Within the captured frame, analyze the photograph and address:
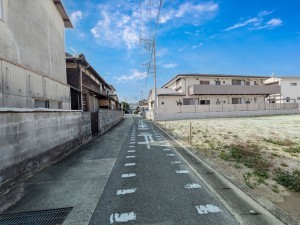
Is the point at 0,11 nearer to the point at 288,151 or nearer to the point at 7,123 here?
the point at 7,123

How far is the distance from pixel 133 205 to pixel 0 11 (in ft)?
22.3

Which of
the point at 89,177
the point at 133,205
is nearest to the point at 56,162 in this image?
the point at 89,177

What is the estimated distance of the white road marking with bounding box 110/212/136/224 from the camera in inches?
122

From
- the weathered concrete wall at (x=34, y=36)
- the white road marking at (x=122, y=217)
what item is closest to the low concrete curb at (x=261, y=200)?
the white road marking at (x=122, y=217)

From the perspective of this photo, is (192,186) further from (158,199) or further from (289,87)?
(289,87)

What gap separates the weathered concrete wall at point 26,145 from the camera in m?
3.98

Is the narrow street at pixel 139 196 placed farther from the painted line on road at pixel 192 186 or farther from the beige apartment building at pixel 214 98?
the beige apartment building at pixel 214 98

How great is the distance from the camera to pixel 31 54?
24.5 feet

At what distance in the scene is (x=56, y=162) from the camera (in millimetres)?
6676

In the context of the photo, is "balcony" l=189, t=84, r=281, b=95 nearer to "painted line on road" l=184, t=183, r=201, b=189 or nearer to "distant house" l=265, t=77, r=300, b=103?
"distant house" l=265, t=77, r=300, b=103

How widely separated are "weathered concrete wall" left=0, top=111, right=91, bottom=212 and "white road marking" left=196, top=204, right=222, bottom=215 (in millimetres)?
3631

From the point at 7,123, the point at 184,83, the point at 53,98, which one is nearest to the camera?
the point at 7,123

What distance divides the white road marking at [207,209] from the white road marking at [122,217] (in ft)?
3.82

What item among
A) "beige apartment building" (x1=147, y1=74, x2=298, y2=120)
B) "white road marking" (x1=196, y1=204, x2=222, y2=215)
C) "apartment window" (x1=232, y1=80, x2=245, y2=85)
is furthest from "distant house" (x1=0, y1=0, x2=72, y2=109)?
"apartment window" (x1=232, y1=80, x2=245, y2=85)
